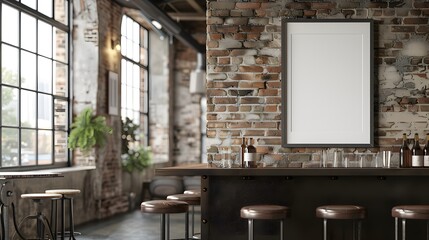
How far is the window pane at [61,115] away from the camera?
34.3ft

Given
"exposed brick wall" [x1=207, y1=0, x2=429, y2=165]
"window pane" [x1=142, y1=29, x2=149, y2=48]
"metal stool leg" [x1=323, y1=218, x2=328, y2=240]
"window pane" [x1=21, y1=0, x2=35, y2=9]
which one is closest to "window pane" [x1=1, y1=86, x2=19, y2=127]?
"window pane" [x1=21, y1=0, x2=35, y2=9]

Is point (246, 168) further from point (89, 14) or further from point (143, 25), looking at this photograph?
point (143, 25)

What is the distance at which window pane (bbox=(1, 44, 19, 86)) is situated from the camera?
857 centimetres

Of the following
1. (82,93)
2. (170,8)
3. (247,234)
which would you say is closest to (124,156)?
(82,93)

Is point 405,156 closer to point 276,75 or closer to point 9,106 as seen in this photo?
point 276,75

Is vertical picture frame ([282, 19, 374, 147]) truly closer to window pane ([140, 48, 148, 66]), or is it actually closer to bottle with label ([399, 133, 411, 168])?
bottle with label ([399, 133, 411, 168])

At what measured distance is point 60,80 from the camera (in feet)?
34.8

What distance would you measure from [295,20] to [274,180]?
1449mm

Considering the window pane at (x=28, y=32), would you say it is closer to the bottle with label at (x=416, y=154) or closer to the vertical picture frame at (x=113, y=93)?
the vertical picture frame at (x=113, y=93)

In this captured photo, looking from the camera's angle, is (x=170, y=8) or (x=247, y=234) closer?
(x=247, y=234)

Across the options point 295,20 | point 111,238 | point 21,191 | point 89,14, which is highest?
point 89,14

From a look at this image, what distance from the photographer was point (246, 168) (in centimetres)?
610

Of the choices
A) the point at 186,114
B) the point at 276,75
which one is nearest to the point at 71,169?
the point at 276,75

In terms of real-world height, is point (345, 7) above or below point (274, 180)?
above
